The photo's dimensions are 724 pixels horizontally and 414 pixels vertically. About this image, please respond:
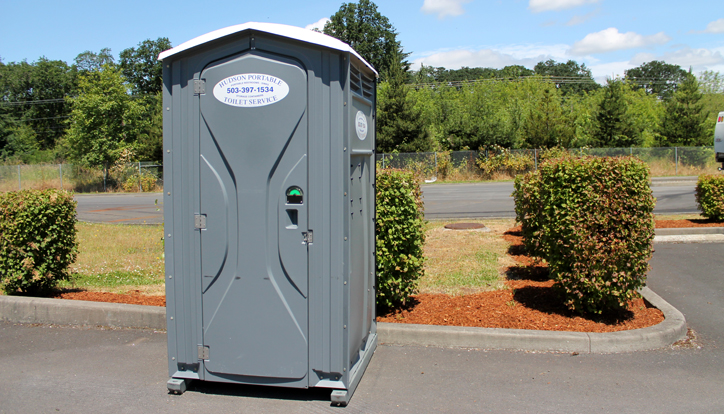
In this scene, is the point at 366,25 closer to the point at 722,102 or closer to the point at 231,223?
the point at 722,102

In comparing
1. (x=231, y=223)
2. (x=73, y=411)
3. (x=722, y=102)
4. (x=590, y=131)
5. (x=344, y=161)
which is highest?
(x=722, y=102)

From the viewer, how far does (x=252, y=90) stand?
358 cm

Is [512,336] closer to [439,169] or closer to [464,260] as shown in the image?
[464,260]

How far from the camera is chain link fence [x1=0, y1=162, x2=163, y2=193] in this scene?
33.4m

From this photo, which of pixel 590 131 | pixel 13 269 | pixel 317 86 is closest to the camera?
pixel 317 86

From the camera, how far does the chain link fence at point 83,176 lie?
33.4 m

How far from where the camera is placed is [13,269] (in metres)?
5.88

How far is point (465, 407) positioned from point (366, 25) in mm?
67734

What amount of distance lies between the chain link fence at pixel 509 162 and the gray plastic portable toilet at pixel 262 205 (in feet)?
92.4

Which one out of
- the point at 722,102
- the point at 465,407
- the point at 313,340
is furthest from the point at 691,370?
the point at 722,102

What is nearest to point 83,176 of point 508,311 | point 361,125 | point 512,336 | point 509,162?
point 509,162

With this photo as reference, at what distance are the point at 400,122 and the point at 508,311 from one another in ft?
104

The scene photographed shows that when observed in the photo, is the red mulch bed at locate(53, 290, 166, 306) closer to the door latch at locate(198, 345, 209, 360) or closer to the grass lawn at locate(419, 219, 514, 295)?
the door latch at locate(198, 345, 209, 360)

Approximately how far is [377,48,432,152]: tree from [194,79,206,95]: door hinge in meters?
33.1
